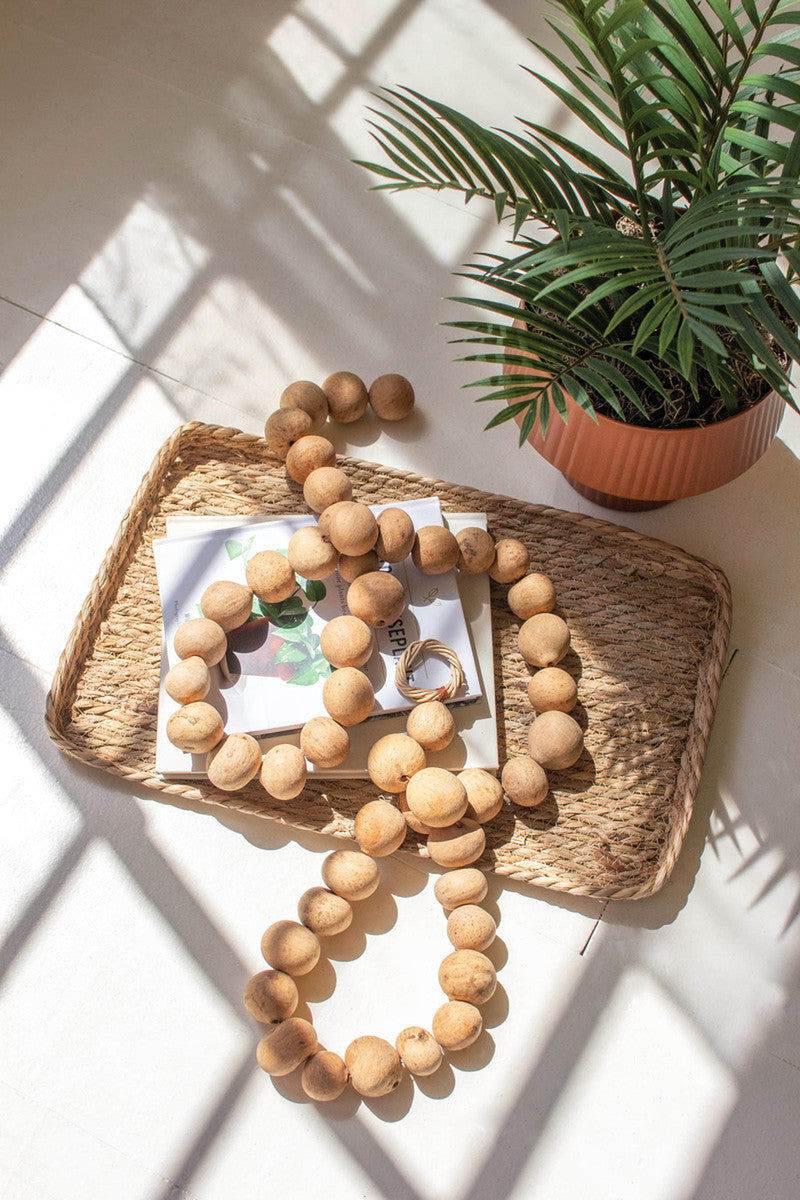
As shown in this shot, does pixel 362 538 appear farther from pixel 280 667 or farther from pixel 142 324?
pixel 142 324

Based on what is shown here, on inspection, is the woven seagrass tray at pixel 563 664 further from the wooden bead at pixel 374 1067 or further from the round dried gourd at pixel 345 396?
the wooden bead at pixel 374 1067

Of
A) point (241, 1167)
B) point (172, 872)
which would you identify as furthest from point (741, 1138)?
point (172, 872)

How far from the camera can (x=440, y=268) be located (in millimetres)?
1529

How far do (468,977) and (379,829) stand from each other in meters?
0.19

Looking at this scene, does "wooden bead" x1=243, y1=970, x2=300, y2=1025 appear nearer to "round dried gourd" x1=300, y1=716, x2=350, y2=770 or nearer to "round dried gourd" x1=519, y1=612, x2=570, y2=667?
"round dried gourd" x1=300, y1=716, x2=350, y2=770

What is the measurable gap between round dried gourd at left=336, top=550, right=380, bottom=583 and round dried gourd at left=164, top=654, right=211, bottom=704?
0.21m

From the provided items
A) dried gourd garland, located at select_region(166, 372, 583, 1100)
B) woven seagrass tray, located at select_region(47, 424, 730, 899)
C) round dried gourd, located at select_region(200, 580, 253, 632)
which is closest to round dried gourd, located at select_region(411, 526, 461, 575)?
dried gourd garland, located at select_region(166, 372, 583, 1100)

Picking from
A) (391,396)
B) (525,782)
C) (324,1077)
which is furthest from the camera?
(391,396)

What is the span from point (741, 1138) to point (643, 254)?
93cm

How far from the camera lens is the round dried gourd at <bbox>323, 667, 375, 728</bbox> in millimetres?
1148

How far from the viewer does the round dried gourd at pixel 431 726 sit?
1.16 metres

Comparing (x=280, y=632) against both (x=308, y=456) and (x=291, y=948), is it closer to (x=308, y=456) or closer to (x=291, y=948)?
(x=308, y=456)

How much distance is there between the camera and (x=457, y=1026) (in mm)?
1074

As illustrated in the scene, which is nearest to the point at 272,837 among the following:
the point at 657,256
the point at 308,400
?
the point at 308,400
